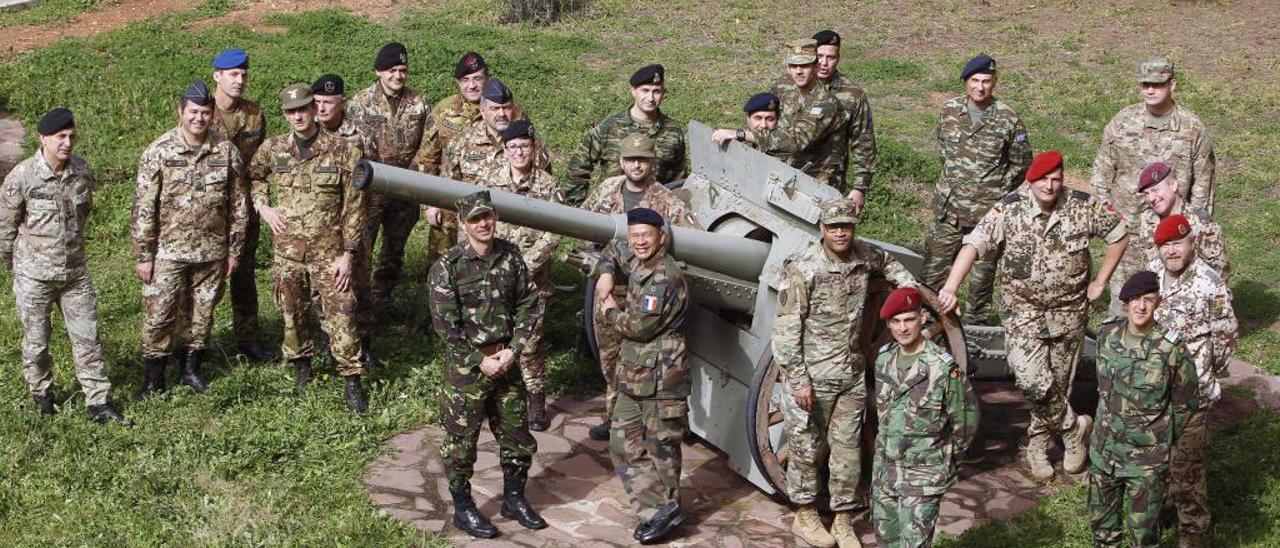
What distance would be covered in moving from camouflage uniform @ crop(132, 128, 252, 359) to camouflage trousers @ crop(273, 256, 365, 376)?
1.18ft

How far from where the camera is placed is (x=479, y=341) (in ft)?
27.7

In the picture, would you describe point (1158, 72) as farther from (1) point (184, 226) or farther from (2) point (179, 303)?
(2) point (179, 303)

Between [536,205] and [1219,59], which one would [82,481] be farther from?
[1219,59]

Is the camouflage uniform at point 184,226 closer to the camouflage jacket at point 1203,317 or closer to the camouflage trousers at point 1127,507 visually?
the camouflage trousers at point 1127,507

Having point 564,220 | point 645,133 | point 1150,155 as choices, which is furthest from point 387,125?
point 1150,155

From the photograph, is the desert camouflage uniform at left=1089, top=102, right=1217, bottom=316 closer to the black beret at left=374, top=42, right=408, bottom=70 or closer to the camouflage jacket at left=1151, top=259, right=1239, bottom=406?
the camouflage jacket at left=1151, top=259, right=1239, bottom=406

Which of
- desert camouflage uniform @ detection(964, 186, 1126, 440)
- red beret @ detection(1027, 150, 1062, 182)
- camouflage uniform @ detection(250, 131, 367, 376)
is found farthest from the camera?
camouflage uniform @ detection(250, 131, 367, 376)

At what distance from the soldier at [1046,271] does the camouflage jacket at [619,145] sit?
2.03 metres

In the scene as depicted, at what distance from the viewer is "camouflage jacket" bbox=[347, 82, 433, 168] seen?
11086 mm

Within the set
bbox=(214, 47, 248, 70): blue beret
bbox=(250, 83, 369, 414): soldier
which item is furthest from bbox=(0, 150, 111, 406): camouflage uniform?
bbox=(214, 47, 248, 70): blue beret

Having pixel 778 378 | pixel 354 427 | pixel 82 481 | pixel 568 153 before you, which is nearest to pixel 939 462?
pixel 778 378

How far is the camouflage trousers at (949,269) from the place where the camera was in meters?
11.1

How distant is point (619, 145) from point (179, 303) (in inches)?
110

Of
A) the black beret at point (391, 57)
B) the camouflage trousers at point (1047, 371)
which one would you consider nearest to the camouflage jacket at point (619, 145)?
→ the black beret at point (391, 57)
